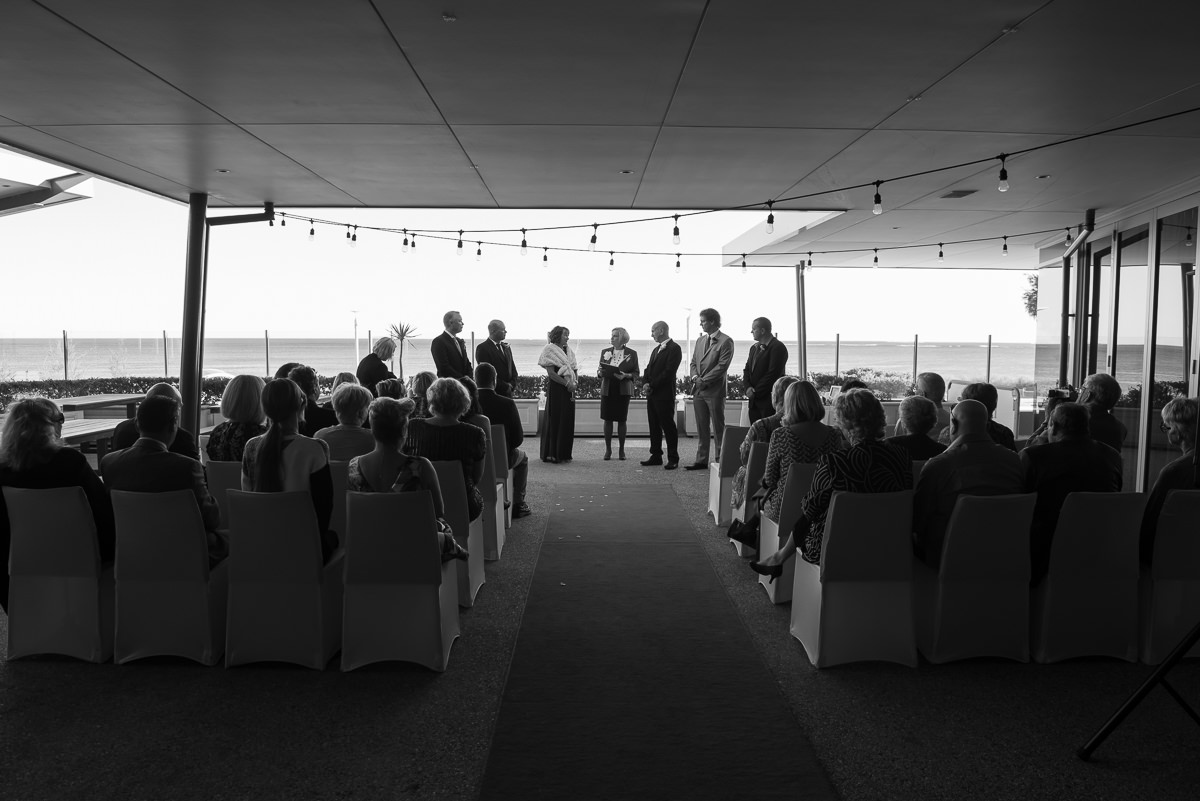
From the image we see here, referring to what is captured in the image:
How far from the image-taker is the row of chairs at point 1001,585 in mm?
3389

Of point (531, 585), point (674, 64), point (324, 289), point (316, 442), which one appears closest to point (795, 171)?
point (674, 64)

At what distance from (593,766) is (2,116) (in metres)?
5.46

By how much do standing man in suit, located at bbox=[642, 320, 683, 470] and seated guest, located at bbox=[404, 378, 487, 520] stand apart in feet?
14.5

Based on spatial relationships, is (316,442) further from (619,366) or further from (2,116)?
(619,366)

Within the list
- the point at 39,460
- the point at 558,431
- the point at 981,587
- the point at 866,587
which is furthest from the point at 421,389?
the point at 558,431

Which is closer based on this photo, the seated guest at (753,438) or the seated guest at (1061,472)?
the seated guest at (1061,472)

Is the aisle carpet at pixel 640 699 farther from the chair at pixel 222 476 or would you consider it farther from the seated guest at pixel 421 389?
the chair at pixel 222 476

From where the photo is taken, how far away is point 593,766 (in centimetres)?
264

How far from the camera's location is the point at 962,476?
3523 millimetres

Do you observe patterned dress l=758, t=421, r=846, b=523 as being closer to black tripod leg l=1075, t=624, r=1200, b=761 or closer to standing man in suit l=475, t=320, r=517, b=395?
black tripod leg l=1075, t=624, r=1200, b=761

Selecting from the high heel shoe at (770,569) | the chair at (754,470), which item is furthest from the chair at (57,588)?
the chair at (754,470)

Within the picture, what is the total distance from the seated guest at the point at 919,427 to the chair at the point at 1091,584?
80 centimetres

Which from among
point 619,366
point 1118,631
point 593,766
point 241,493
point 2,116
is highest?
point 2,116

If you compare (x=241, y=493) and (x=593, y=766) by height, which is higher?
(x=241, y=493)
